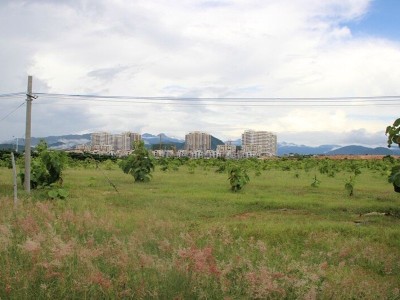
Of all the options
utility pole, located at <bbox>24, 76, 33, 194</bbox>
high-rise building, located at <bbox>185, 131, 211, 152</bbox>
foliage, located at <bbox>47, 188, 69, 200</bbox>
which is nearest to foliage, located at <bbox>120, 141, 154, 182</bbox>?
utility pole, located at <bbox>24, 76, 33, 194</bbox>

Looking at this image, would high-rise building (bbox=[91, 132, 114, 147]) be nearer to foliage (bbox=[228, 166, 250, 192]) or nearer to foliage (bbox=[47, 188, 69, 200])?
foliage (bbox=[228, 166, 250, 192])

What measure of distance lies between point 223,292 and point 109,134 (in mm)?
95934

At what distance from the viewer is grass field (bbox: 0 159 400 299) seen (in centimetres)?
552

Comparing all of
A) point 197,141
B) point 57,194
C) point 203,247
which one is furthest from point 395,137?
point 197,141

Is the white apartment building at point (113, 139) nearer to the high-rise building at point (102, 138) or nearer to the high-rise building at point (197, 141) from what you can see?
the high-rise building at point (102, 138)

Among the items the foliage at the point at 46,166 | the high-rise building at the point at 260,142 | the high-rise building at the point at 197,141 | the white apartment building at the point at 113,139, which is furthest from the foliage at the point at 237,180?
the high-rise building at the point at 197,141

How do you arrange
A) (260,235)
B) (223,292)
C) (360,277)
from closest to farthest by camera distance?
(223,292) → (360,277) → (260,235)

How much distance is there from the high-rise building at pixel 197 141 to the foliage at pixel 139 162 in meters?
115

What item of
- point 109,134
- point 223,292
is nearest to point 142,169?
point 223,292

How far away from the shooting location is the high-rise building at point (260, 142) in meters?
129

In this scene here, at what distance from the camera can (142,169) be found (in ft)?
78.0

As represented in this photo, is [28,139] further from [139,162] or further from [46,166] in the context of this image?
[139,162]

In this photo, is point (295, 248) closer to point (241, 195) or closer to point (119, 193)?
point (241, 195)

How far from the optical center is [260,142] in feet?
426
